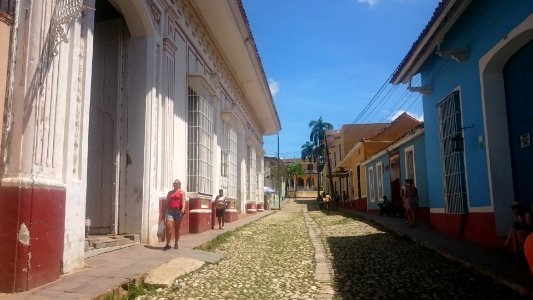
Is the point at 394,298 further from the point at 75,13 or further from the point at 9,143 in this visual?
the point at 75,13

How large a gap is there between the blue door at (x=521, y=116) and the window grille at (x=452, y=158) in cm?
143

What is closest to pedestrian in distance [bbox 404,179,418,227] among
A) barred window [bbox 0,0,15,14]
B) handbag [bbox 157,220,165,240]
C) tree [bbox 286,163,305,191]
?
handbag [bbox 157,220,165,240]

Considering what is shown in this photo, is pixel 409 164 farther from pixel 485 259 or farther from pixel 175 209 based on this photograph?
pixel 175 209

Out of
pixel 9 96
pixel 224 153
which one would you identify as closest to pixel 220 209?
pixel 224 153

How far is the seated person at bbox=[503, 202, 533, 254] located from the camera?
6246 mm

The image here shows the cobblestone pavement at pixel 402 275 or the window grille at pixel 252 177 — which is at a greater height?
the window grille at pixel 252 177

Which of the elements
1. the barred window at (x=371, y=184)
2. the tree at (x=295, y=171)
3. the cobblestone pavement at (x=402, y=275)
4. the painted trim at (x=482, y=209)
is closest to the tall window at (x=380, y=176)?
the barred window at (x=371, y=184)

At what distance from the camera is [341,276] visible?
576cm

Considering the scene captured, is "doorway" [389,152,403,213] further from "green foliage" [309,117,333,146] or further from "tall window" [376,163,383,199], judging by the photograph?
"green foliage" [309,117,333,146]

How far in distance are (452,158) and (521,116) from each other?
228cm

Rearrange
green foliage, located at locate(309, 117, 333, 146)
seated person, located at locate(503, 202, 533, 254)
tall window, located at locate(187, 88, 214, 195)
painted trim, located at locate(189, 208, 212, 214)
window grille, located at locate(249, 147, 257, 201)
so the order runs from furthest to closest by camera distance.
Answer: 1. green foliage, located at locate(309, 117, 333, 146)
2. window grille, located at locate(249, 147, 257, 201)
3. tall window, located at locate(187, 88, 214, 195)
4. painted trim, located at locate(189, 208, 212, 214)
5. seated person, located at locate(503, 202, 533, 254)

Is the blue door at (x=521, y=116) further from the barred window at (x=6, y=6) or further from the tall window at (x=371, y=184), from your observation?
the tall window at (x=371, y=184)

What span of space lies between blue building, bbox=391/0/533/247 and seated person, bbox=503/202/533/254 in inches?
20.4

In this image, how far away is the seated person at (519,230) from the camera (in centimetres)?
625
